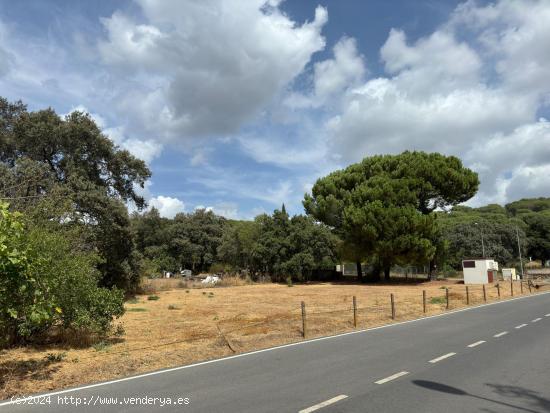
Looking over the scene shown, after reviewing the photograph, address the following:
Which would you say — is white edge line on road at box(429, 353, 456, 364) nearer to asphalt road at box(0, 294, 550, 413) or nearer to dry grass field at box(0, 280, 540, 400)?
asphalt road at box(0, 294, 550, 413)

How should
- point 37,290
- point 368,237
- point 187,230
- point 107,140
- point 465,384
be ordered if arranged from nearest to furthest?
point 465,384 < point 37,290 < point 107,140 < point 368,237 < point 187,230

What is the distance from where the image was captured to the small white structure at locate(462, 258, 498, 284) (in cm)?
4794

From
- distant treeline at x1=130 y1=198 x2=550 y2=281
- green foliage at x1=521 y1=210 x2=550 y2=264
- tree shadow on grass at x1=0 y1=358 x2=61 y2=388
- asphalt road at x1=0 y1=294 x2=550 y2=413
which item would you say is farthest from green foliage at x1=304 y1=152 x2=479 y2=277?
green foliage at x1=521 y1=210 x2=550 y2=264

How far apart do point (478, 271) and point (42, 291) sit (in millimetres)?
47263

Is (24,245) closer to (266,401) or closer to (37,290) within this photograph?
(37,290)

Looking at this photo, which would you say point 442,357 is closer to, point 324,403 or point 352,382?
point 352,382

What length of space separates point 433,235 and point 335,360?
4226 centimetres

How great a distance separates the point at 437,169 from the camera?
166 feet

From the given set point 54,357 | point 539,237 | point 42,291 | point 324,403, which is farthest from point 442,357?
point 539,237

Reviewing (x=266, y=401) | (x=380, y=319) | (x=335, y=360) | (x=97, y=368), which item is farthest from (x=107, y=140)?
(x=266, y=401)

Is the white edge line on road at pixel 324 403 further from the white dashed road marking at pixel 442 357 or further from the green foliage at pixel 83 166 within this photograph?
the green foliage at pixel 83 166

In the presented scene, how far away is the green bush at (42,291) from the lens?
7747mm

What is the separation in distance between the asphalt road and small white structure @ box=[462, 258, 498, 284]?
38.7 meters

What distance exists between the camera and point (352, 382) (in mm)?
7684
